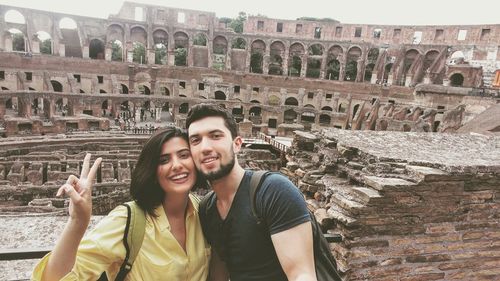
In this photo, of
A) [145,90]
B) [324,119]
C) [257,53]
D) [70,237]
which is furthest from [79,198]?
[257,53]

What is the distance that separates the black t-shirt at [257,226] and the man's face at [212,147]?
0.63 feet

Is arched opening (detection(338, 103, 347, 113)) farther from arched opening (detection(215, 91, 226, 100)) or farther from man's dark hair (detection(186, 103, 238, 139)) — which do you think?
man's dark hair (detection(186, 103, 238, 139))

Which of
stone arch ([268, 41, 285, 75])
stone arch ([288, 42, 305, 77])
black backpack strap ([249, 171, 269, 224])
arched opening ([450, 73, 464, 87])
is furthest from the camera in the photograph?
stone arch ([268, 41, 285, 75])

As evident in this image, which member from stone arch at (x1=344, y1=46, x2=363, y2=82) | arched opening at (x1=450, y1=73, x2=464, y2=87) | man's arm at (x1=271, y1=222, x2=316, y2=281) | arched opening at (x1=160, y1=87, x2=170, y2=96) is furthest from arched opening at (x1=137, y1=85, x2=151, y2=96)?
man's arm at (x1=271, y1=222, x2=316, y2=281)

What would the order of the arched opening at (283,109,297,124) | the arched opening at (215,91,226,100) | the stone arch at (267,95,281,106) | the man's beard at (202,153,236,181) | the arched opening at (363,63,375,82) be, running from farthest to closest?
the arched opening at (363,63,375,82) < the arched opening at (215,91,226,100) < the stone arch at (267,95,281,106) < the arched opening at (283,109,297,124) < the man's beard at (202,153,236,181)

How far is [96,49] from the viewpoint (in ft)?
120

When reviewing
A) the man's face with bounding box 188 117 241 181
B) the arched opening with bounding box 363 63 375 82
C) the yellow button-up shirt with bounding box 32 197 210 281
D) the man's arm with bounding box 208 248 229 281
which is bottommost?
the man's arm with bounding box 208 248 229 281

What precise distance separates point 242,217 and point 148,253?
25.7 inches

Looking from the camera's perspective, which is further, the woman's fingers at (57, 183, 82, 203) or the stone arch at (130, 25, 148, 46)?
the stone arch at (130, 25, 148, 46)

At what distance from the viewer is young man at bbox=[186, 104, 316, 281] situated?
216cm

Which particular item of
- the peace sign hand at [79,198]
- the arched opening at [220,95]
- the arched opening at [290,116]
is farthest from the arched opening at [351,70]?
the peace sign hand at [79,198]

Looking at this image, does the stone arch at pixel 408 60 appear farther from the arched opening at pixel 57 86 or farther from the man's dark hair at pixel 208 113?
the man's dark hair at pixel 208 113

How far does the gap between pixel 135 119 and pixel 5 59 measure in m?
11.5

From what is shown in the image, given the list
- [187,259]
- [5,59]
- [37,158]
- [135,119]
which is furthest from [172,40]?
[187,259]
